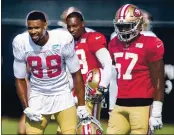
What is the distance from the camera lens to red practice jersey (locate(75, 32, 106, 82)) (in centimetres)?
820

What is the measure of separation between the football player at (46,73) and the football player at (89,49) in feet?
2.39

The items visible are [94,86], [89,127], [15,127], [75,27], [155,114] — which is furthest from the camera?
[15,127]

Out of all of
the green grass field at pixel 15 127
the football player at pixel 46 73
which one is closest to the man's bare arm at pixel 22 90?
the football player at pixel 46 73

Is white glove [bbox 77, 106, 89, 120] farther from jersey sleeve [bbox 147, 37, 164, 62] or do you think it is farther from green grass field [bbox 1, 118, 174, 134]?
green grass field [bbox 1, 118, 174, 134]

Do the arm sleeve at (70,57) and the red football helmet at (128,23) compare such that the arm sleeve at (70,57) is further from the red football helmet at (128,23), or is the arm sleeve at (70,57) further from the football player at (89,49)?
the football player at (89,49)

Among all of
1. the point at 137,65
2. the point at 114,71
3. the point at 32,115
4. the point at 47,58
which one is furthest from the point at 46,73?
the point at 137,65

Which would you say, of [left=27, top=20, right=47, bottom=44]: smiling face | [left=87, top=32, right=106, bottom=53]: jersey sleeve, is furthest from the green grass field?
[left=27, top=20, right=47, bottom=44]: smiling face

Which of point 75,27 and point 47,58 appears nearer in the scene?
point 47,58

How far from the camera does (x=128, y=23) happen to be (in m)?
7.50

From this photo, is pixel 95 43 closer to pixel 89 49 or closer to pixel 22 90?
pixel 89 49

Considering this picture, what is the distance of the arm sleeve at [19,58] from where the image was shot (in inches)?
287

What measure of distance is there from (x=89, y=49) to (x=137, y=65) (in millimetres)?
1080

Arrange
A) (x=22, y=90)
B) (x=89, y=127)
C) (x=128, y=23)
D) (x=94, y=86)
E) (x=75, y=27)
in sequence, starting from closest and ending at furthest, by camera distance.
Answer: (x=22, y=90)
(x=128, y=23)
(x=89, y=127)
(x=94, y=86)
(x=75, y=27)

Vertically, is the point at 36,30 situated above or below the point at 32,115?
above
